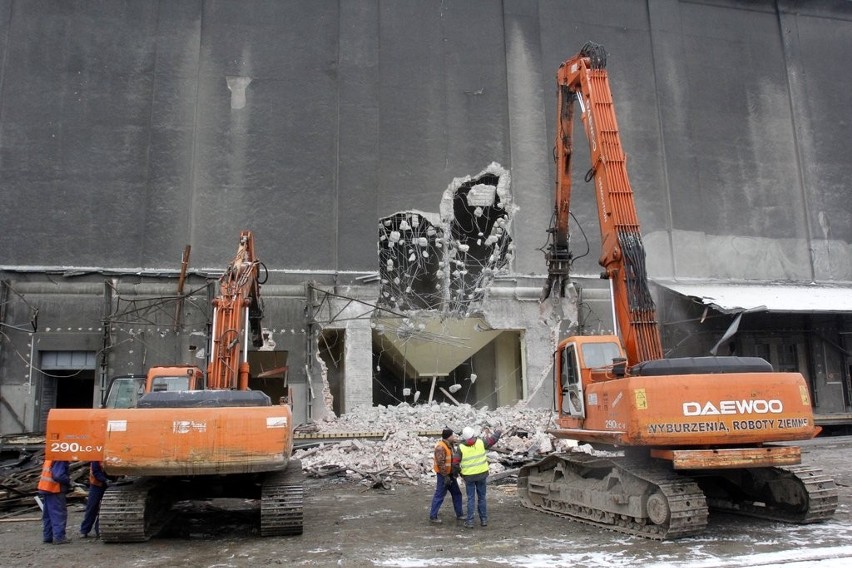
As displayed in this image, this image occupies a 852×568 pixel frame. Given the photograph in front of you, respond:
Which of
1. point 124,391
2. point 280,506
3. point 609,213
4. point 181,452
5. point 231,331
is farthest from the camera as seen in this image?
point 124,391

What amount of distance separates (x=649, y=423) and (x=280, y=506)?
4613 mm

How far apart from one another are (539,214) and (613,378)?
1335cm

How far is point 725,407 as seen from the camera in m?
7.91

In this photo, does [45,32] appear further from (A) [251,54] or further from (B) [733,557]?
(B) [733,557]

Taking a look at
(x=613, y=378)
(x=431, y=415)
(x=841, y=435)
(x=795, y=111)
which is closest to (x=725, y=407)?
(x=613, y=378)

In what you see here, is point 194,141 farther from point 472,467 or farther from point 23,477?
point 472,467

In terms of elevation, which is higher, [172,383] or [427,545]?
[172,383]

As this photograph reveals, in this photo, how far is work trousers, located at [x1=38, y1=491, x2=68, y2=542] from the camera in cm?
859

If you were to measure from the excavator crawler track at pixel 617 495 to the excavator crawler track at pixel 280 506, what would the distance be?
385cm

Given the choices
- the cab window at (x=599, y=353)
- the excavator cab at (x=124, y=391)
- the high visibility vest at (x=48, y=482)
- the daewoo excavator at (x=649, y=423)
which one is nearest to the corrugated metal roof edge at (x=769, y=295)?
the daewoo excavator at (x=649, y=423)

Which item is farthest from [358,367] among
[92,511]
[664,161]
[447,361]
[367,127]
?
[664,161]

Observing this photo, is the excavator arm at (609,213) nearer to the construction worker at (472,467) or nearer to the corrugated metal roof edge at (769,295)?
the construction worker at (472,467)

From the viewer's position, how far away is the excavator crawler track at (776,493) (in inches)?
332

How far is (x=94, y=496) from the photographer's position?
900cm
